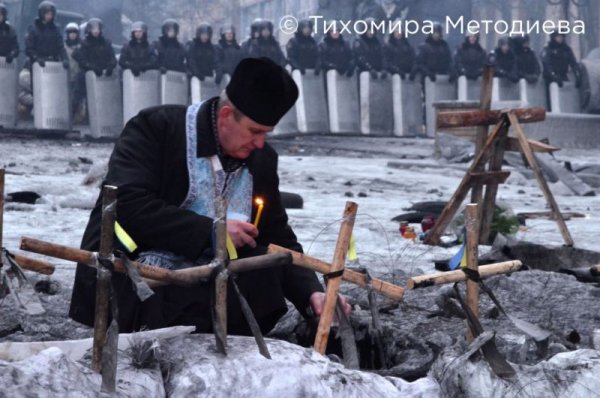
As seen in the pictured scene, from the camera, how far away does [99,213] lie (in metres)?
3.98

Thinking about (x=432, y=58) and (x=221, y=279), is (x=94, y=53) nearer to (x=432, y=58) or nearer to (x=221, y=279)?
(x=432, y=58)

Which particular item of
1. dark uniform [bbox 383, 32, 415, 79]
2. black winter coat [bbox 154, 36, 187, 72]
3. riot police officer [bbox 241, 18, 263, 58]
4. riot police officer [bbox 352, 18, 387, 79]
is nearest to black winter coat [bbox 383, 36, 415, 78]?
dark uniform [bbox 383, 32, 415, 79]

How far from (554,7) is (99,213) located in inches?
1200

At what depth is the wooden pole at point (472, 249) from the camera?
11.5ft

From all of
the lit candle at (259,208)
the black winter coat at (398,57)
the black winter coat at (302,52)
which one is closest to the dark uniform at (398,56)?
the black winter coat at (398,57)

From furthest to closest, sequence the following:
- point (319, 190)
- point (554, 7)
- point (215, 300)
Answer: point (554, 7) < point (319, 190) < point (215, 300)

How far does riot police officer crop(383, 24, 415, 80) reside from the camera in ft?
68.7

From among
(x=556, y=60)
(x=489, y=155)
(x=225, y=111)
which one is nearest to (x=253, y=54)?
(x=556, y=60)

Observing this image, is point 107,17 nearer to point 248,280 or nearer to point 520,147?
point 520,147

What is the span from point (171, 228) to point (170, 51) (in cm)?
1611

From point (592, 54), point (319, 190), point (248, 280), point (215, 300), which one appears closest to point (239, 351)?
point (215, 300)

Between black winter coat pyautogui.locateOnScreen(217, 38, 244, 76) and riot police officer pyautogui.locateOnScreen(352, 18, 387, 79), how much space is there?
221 cm

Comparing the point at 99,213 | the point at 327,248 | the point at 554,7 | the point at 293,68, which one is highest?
the point at 554,7

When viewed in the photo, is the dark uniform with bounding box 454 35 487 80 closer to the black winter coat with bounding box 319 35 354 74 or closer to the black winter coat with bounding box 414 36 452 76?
the black winter coat with bounding box 414 36 452 76
